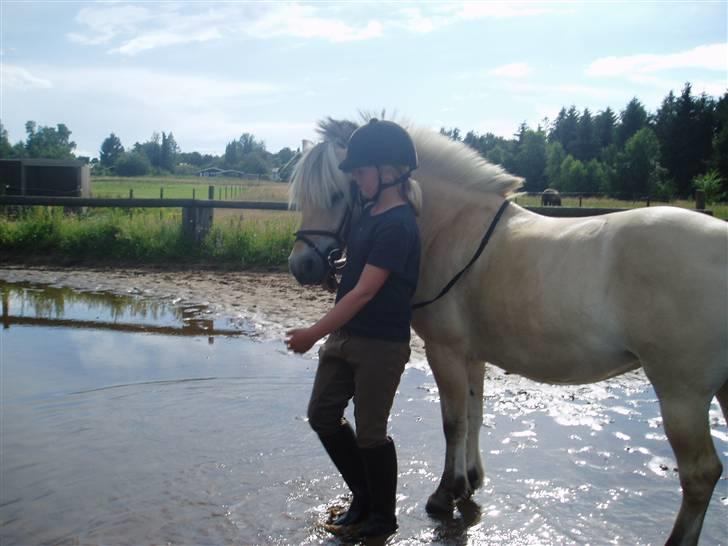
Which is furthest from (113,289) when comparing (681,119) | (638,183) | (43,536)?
(681,119)

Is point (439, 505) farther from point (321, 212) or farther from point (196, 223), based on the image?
point (196, 223)

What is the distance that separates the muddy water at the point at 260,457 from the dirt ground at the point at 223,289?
149 centimetres

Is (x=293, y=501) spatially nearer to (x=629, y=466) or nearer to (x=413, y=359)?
(x=629, y=466)

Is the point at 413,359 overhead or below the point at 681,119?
below

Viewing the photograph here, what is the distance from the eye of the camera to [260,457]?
4.23 meters

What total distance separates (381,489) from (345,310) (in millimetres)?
981

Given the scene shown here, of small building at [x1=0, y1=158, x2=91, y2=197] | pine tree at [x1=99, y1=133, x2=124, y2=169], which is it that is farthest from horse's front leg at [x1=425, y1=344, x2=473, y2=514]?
pine tree at [x1=99, y1=133, x2=124, y2=169]

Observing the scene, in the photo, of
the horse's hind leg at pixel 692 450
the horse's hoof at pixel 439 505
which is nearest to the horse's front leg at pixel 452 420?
the horse's hoof at pixel 439 505

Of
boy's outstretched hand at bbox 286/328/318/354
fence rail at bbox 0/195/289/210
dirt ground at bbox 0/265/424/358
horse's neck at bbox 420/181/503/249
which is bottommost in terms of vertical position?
dirt ground at bbox 0/265/424/358

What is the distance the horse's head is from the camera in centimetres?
337

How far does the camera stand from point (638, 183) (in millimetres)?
46219

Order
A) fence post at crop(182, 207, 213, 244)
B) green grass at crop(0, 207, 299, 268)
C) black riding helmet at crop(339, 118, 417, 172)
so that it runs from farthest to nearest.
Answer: fence post at crop(182, 207, 213, 244) → green grass at crop(0, 207, 299, 268) → black riding helmet at crop(339, 118, 417, 172)

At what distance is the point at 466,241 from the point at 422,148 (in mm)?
656

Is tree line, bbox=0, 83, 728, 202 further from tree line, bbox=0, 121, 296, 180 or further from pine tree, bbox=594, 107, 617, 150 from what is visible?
tree line, bbox=0, 121, 296, 180
